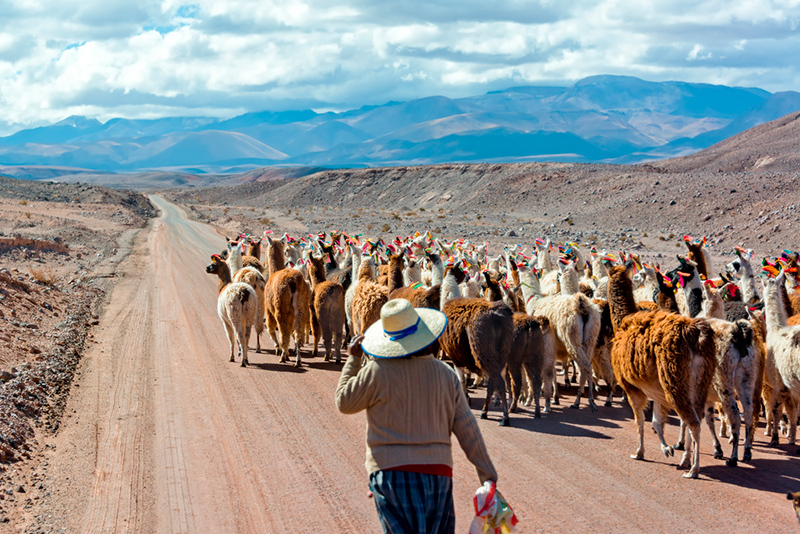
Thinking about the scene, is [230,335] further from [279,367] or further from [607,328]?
[607,328]

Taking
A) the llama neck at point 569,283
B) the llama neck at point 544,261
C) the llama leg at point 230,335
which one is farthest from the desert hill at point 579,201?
the llama leg at point 230,335

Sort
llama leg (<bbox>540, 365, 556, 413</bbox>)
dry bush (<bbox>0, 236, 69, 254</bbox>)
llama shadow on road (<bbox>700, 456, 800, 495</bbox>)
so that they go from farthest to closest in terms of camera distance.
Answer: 1. dry bush (<bbox>0, 236, 69, 254</bbox>)
2. llama leg (<bbox>540, 365, 556, 413</bbox>)
3. llama shadow on road (<bbox>700, 456, 800, 495</bbox>)

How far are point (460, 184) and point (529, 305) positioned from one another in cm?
6486

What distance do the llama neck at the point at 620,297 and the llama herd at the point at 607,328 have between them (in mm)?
15

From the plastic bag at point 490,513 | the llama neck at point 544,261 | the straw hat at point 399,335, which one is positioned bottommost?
the plastic bag at point 490,513

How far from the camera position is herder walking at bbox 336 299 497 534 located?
3754mm

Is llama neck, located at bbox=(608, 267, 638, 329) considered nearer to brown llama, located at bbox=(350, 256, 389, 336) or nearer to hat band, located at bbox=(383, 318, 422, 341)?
brown llama, located at bbox=(350, 256, 389, 336)

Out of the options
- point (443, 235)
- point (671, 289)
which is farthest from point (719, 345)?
point (443, 235)

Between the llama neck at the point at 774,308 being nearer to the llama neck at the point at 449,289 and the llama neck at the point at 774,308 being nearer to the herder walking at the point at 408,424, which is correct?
the llama neck at the point at 449,289

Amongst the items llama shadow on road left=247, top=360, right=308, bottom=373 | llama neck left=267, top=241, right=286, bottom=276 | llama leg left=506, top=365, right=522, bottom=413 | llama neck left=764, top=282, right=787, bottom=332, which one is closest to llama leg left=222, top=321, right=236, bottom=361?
llama shadow on road left=247, top=360, right=308, bottom=373

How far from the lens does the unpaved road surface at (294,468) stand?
232 inches

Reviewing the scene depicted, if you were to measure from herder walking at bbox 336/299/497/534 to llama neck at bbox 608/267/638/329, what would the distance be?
16.1 ft

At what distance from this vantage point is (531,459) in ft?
23.7

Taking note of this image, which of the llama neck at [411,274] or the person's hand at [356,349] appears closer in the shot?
the person's hand at [356,349]
